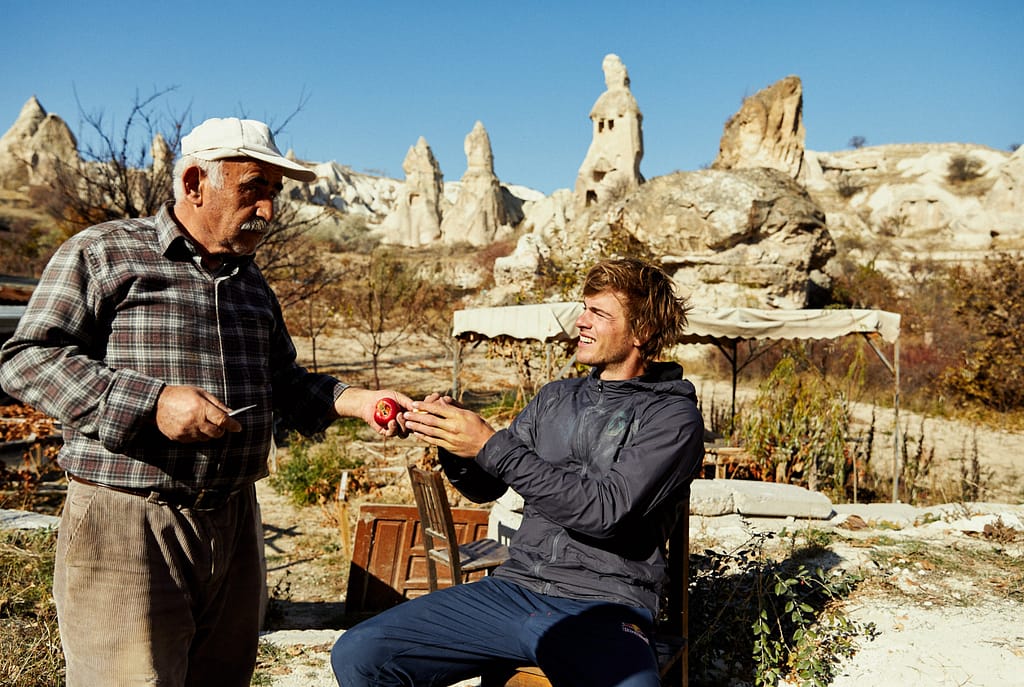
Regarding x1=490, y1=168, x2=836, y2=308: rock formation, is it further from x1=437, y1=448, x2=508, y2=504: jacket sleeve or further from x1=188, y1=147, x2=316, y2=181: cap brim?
x1=188, y1=147, x2=316, y2=181: cap brim

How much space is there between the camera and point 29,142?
54.6 metres

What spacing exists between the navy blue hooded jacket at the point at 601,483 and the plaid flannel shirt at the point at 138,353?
0.76 m

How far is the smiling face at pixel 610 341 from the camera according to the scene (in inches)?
110

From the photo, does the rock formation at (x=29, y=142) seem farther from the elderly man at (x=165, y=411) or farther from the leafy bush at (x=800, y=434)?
the elderly man at (x=165, y=411)

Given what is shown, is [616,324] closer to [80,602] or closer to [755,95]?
[80,602]

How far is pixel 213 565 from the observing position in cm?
197

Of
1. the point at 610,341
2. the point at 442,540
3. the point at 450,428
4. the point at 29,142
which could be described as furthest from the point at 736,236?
the point at 29,142

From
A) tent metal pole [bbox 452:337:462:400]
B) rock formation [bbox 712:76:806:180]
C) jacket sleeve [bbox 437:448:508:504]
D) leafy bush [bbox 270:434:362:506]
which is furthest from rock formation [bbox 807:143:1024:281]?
jacket sleeve [bbox 437:448:508:504]

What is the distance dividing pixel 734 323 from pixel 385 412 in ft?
27.6

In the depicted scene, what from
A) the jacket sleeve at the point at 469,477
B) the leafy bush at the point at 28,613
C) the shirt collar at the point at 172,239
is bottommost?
the leafy bush at the point at 28,613

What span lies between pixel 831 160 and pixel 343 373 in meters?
56.5

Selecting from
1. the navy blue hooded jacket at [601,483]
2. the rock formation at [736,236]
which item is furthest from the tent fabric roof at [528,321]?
the rock formation at [736,236]

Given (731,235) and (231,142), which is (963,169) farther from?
(231,142)

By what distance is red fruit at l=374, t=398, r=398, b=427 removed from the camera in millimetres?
2279
